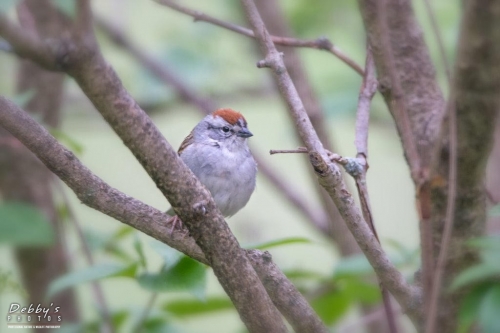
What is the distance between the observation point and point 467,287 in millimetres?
1514

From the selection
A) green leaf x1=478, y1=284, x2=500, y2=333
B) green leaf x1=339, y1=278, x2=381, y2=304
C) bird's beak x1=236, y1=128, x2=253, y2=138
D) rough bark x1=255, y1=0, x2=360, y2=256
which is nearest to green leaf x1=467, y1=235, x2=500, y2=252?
green leaf x1=478, y1=284, x2=500, y2=333

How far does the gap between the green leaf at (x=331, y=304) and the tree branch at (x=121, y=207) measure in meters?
1.14

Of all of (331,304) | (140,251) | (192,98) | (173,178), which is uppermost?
(192,98)

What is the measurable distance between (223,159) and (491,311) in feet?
6.47

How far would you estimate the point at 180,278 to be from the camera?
1.84m

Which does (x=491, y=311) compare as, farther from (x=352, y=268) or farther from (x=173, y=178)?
(x=352, y=268)

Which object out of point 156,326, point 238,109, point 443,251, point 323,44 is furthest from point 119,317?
point 238,109

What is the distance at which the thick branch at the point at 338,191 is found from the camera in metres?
1.35

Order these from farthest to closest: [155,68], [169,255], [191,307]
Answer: [155,68]
[191,307]
[169,255]

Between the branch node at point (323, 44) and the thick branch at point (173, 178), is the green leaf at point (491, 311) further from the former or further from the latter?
the branch node at point (323, 44)

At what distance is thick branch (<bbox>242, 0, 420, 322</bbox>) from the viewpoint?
4.42ft

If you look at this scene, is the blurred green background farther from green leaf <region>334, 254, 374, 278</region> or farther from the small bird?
the small bird

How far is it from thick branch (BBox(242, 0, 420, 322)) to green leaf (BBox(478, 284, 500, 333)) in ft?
0.58

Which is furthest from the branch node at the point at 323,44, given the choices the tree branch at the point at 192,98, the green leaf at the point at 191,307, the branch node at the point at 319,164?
the tree branch at the point at 192,98
